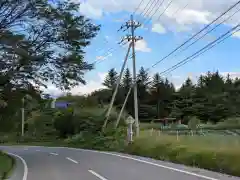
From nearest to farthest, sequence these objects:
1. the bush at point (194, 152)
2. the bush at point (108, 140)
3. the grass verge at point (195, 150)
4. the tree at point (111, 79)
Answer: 1. the bush at point (194, 152)
2. the grass verge at point (195, 150)
3. the bush at point (108, 140)
4. the tree at point (111, 79)

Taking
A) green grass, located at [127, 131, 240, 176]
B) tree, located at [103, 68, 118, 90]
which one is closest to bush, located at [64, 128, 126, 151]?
green grass, located at [127, 131, 240, 176]

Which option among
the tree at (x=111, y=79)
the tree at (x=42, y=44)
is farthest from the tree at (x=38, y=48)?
the tree at (x=111, y=79)

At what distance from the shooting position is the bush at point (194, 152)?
13242 millimetres

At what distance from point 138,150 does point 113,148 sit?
269 inches

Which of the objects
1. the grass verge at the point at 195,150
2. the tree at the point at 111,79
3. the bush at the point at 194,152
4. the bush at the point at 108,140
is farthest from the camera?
the tree at the point at 111,79

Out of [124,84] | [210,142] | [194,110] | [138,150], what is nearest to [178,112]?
[194,110]

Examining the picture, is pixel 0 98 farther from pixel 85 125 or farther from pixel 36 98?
pixel 85 125

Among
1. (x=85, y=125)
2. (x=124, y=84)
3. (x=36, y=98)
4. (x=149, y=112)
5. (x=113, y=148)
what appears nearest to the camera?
(x=36, y=98)

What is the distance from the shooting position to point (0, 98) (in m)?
22.2

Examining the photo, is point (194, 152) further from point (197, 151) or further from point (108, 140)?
point (108, 140)

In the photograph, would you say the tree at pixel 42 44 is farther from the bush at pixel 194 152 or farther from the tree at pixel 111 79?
the tree at pixel 111 79

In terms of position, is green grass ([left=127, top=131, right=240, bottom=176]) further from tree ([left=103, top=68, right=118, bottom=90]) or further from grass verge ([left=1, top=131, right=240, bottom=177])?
tree ([left=103, top=68, right=118, bottom=90])

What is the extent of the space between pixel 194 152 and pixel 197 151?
185 mm

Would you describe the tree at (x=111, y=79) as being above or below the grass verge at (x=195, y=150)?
above
